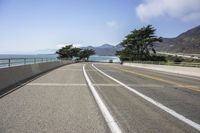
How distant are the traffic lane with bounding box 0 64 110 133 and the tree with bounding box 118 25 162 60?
89473mm

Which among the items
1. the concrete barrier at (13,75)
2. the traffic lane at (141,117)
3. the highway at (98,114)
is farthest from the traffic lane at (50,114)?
the concrete barrier at (13,75)

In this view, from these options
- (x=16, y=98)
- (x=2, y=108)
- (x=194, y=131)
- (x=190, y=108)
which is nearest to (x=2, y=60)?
(x=16, y=98)

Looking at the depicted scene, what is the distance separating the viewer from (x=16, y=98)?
10.2m

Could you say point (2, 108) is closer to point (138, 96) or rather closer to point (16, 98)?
point (16, 98)

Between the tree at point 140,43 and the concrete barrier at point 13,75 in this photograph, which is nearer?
the concrete barrier at point 13,75

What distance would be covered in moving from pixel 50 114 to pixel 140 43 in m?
97.6

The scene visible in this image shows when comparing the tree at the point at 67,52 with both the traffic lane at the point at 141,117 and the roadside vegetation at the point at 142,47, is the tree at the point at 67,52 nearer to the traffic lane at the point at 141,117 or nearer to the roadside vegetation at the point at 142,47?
the roadside vegetation at the point at 142,47

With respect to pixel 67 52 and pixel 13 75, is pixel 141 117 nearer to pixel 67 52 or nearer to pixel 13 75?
pixel 13 75

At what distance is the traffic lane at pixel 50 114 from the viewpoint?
6148 mm

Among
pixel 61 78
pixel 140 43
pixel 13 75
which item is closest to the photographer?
pixel 13 75

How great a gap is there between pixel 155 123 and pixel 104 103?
2943mm

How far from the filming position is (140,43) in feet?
339

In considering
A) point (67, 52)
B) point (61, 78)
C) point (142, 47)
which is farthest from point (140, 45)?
point (61, 78)

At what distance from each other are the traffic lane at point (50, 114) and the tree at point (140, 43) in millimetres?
89473
